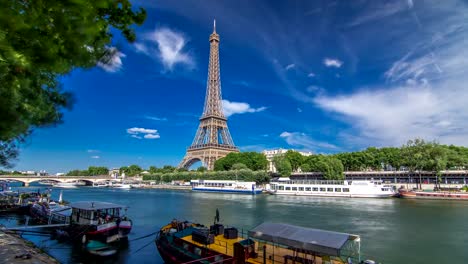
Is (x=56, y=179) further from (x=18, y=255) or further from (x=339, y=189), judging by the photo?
(x=18, y=255)

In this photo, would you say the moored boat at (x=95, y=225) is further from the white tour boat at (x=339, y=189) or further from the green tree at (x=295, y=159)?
the green tree at (x=295, y=159)

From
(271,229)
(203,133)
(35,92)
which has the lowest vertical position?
(271,229)

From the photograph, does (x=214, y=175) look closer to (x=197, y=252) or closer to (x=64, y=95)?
(x=197, y=252)

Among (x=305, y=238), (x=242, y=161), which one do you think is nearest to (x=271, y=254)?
(x=305, y=238)

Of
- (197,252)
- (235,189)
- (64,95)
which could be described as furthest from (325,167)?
(64,95)

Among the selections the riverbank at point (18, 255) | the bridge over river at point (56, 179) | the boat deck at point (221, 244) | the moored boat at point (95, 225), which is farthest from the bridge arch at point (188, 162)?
the boat deck at point (221, 244)

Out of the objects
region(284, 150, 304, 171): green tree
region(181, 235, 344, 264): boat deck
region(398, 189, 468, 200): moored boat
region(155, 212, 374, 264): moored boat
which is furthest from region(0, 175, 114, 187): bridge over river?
region(398, 189, 468, 200): moored boat
